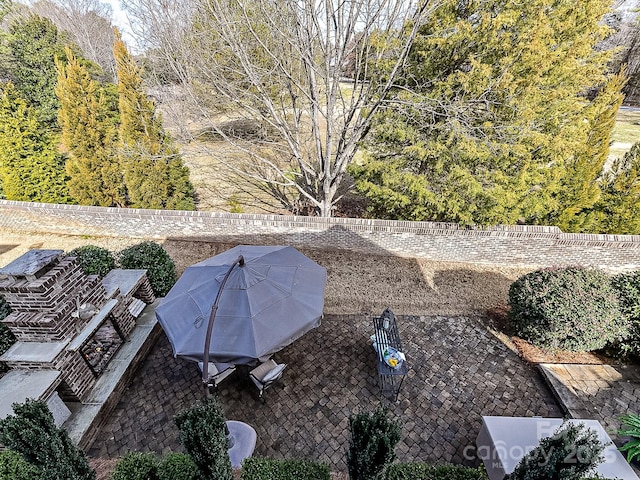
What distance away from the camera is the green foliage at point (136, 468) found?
11.5 feet

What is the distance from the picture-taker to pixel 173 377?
5.87 m

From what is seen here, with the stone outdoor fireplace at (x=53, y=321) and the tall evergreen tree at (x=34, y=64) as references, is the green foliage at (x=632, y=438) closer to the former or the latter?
the stone outdoor fireplace at (x=53, y=321)

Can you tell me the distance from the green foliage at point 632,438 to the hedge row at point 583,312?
145cm

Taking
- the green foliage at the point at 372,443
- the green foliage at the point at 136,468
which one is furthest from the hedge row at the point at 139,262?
the green foliage at the point at 372,443

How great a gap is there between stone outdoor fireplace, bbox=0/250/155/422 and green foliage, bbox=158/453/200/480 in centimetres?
216

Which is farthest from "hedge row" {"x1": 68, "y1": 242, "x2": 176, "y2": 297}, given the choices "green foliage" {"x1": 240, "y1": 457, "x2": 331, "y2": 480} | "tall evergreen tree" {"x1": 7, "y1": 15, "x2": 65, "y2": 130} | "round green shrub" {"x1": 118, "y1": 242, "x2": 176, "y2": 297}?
"tall evergreen tree" {"x1": 7, "y1": 15, "x2": 65, "y2": 130}

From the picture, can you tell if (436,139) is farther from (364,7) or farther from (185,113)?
(185,113)

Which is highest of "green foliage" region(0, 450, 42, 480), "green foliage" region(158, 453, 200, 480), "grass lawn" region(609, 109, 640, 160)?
"grass lawn" region(609, 109, 640, 160)

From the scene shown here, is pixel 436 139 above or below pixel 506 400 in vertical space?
above

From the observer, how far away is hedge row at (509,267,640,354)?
5832 mm

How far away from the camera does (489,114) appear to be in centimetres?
762

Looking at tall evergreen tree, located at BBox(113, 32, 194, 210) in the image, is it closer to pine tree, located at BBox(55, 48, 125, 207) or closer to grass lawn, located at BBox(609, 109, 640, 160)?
pine tree, located at BBox(55, 48, 125, 207)

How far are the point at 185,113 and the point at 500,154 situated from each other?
40.7 feet

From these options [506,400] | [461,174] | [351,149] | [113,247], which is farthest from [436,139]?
[113,247]
